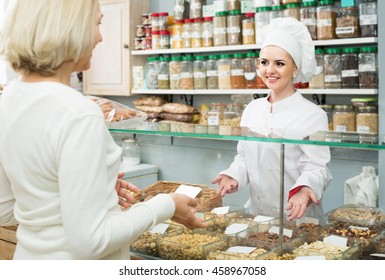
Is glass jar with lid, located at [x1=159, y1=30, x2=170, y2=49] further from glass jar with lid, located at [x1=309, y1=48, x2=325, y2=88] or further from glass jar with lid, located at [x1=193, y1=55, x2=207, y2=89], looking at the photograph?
glass jar with lid, located at [x1=309, y1=48, x2=325, y2=88]

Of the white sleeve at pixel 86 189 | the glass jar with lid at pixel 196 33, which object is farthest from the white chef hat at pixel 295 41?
the white sleeve at pixel 86 189

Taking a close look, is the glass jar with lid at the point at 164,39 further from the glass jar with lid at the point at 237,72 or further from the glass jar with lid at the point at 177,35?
the glass jar with lid at the point at 237,72

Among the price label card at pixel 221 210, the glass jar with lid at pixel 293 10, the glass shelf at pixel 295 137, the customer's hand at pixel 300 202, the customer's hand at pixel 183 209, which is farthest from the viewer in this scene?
the glass jar with lid at pixel 293 10

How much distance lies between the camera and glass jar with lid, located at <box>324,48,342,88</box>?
306 cm

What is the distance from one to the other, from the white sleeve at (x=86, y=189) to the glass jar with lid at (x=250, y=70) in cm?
242

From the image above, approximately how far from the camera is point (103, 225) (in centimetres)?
105

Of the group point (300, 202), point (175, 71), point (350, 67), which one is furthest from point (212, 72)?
point (300, 202)

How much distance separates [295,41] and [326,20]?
0.71 meters

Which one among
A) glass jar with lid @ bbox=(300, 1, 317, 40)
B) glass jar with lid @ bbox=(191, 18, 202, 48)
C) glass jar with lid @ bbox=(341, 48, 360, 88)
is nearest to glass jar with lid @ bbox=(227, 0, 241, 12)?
glass jar with lid @ bbox=(191, 18, 202, 48)

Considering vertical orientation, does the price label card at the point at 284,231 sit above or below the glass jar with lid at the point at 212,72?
below

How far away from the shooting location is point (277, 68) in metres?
2.47

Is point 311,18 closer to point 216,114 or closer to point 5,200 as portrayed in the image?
point 216,114

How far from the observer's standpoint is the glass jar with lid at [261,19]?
329 centimetres

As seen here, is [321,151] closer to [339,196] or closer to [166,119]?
[339,196]
